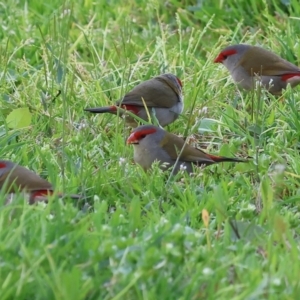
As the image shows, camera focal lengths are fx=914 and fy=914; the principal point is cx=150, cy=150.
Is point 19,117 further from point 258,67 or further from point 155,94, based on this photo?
point 258,67

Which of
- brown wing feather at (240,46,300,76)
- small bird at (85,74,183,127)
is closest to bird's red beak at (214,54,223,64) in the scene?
brown wing feather at (240,46,300,76)

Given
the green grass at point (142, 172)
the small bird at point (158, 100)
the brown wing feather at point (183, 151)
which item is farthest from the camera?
the small bird at point (158, 100)

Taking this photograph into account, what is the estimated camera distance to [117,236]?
152 inches

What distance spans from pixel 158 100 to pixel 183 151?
1.14m

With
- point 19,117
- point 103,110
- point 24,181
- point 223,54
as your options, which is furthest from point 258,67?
point 24,181

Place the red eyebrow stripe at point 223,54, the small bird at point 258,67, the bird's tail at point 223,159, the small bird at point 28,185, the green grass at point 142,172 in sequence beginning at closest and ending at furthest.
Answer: the green grass at point 142,172 < the small bird at point 28,185 < the bird's tail at point 223,159 < the small bird at point 258,67 < the red eyebrow stripe at point 223,54

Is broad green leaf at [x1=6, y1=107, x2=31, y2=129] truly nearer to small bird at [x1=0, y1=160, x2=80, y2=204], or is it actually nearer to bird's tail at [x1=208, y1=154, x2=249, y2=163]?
small bird at [x1=0, y1=160, x2=80, y2=204]

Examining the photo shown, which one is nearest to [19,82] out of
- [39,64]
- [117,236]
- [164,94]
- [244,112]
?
[39,64]

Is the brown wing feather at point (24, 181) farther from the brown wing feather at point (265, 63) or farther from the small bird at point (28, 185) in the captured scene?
the brown wing feather at point (265, 63)

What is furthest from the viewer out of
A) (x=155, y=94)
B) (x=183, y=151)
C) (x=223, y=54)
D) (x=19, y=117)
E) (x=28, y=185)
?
(x=223, y=54)

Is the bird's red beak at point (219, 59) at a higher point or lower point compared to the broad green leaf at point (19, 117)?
lower

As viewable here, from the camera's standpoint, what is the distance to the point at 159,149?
5.60m

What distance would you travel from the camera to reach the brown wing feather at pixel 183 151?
5.33 m

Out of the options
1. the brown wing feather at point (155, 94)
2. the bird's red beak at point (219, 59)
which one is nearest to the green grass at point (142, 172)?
the bird's red beak at point (219, 59)
